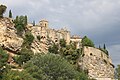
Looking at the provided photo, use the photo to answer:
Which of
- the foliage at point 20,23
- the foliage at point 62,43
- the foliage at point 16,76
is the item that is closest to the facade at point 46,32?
the foliage at point 62,43

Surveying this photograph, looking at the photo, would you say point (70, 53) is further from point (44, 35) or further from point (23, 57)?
point (23, 57)

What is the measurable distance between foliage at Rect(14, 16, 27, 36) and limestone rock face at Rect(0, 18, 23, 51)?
0.70m

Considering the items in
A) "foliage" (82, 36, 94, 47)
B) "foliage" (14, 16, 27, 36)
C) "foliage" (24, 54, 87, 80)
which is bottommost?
"foliage" (24, 54, 87, 80)

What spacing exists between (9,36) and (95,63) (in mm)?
19247

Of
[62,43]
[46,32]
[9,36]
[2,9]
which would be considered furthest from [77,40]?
[2,9]

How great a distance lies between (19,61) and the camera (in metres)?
59.0

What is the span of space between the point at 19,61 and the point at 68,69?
9.51m

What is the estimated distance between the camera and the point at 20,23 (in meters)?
64.8

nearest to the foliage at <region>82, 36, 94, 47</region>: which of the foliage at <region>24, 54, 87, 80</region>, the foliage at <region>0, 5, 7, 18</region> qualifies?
the foliage at <region>0, 5, 7, 18</region>

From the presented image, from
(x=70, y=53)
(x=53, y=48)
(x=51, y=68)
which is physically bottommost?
(x=51, y=68)

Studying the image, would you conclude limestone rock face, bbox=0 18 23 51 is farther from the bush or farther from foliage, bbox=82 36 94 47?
foliage, bbox=82 36 94 47

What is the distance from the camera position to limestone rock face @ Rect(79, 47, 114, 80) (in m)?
71.6

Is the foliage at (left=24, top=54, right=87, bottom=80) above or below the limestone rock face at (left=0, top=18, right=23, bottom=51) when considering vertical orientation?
below

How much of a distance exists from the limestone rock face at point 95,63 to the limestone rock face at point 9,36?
45.7ft
